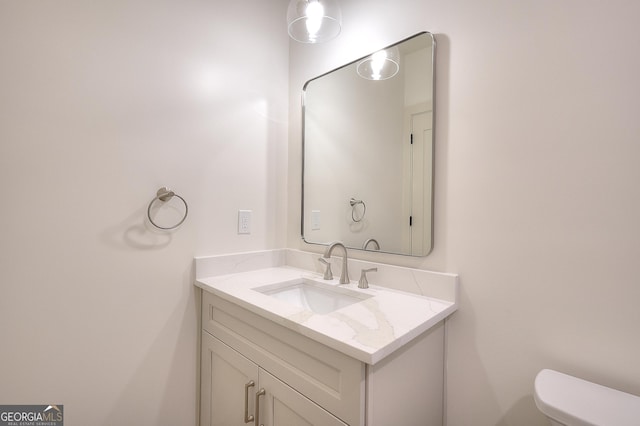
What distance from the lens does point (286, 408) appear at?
0.98 metres

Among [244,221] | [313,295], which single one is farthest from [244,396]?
[244,221]

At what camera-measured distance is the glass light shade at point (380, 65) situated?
134cm

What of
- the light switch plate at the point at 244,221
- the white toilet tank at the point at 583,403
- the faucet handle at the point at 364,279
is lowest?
the white toilet tank at the point at 583,403

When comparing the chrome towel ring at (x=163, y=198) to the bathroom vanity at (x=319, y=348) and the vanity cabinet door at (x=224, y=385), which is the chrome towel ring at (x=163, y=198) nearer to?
the bathroom vanity at (x=319, y=348)

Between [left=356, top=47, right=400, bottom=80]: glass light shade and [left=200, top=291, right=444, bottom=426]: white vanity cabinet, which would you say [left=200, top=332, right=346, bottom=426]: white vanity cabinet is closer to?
[left=200, top=291, right=444, bottom=426]: white vanity cabinet

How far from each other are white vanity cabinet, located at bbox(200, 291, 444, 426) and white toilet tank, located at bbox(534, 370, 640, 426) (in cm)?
35

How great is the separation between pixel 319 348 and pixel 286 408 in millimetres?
285

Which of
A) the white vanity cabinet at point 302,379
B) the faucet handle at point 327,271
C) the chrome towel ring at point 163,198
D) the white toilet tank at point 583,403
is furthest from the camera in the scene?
the faucet handle at point 327,271

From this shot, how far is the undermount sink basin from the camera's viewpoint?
132cm

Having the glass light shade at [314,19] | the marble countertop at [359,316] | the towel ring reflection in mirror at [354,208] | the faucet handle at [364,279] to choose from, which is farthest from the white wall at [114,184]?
the faucet handle at [364,279]

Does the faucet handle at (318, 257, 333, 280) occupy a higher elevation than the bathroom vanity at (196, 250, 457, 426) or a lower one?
higher

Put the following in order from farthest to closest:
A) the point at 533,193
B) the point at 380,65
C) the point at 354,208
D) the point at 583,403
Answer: the point at 354,208 < the point at 380,65 < the point at 533,193 < the point at 583,403

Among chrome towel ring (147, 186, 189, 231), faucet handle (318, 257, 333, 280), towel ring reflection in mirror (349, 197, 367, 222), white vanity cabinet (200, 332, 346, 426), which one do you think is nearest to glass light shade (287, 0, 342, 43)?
towel ring reflection in mirror (349, 197, 367, 222)

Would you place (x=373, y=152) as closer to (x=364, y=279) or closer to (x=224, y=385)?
(x=364, y=279)
